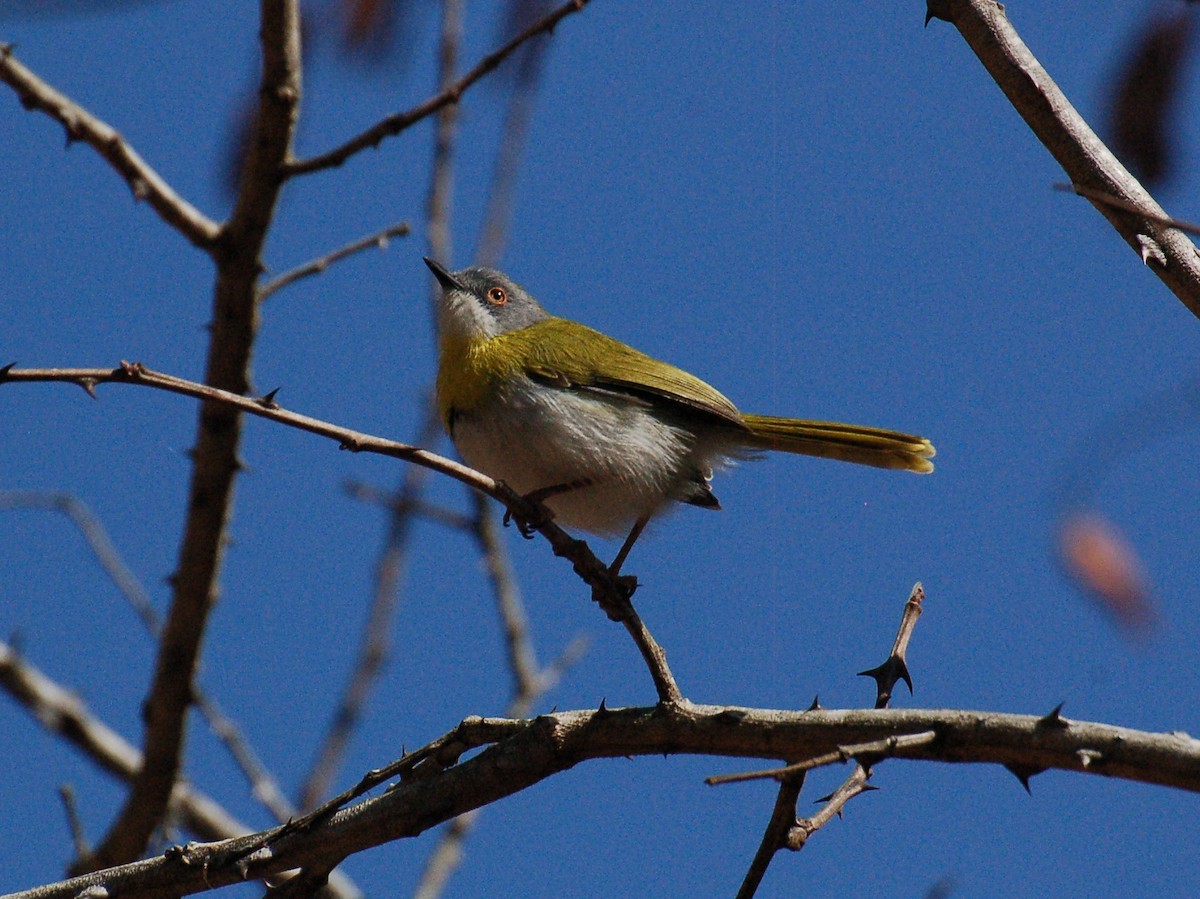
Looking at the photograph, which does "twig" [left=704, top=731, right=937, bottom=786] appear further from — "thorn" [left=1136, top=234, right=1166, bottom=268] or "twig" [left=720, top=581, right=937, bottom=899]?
"thorn" [left=1136, top=234, right=1166, bottom=268]

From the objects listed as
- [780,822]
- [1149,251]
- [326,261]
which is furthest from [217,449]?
[1149,251]

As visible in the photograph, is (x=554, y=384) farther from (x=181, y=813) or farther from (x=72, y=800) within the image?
(x=181, y=813)

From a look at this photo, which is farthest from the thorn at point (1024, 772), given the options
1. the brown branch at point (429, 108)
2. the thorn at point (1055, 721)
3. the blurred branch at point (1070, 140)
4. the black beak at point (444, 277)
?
the black beak at point (444, 277)

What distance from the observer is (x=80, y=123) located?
4820 mm

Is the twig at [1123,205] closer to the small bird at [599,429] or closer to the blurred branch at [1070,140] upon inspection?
the blurred branch at [1070,140]

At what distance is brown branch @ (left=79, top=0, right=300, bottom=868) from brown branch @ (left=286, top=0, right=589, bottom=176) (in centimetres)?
16

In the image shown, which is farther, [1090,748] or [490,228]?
[490,228]

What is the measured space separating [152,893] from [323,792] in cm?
346

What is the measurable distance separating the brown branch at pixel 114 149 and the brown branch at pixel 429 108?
1.40 feet

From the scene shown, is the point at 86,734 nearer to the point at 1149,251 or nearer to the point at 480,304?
the point at 480,304

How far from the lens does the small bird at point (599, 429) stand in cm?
520

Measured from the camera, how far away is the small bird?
520 cm

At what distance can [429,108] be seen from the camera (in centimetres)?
444

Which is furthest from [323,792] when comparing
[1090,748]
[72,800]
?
[1090,748]
